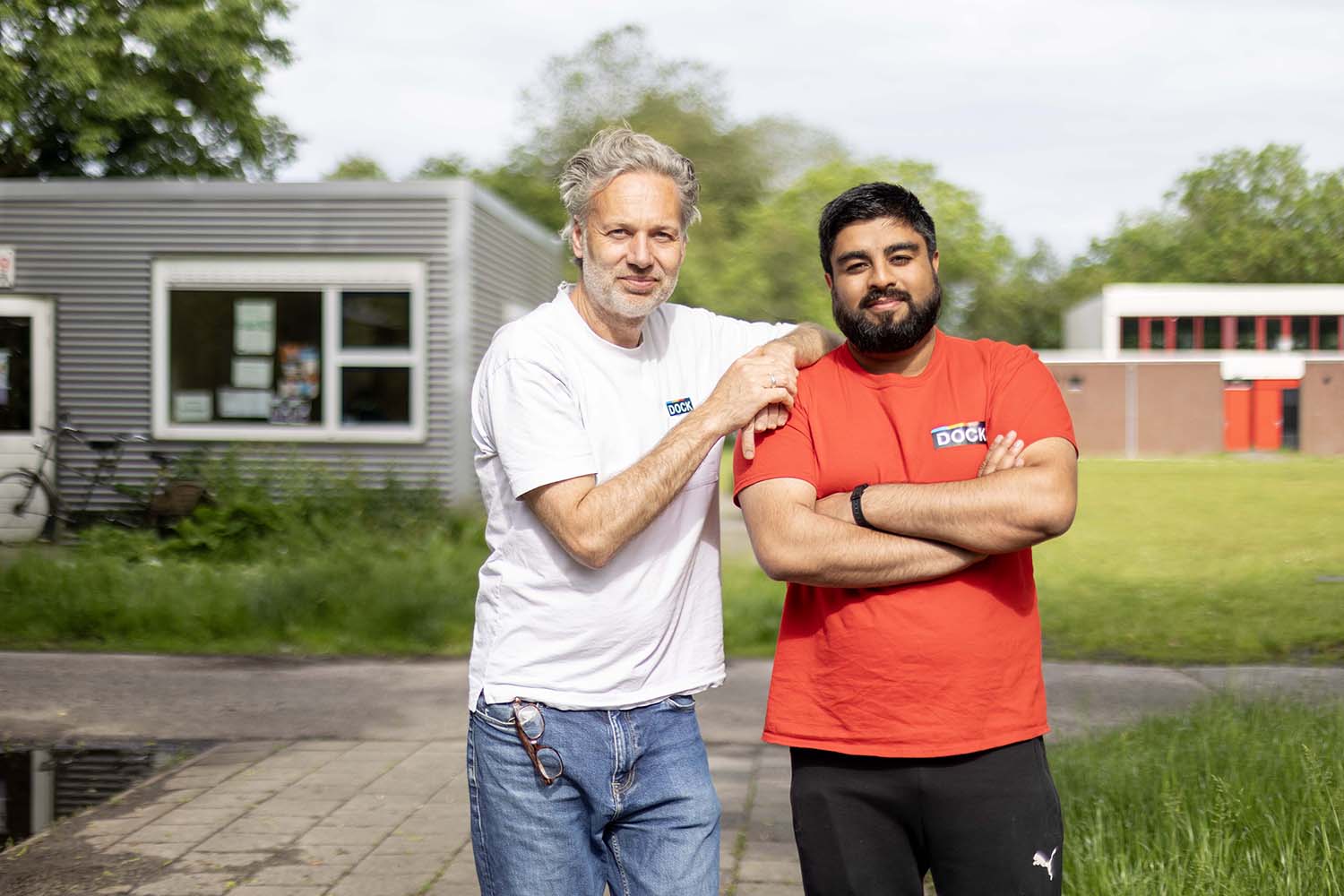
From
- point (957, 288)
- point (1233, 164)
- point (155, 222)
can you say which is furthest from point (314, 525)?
point (957, 288)

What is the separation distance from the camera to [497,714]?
9.10 ft

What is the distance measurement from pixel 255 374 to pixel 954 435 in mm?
12568

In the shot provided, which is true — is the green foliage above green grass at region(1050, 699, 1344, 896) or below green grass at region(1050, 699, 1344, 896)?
above

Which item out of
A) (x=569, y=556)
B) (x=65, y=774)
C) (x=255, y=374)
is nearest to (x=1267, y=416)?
(x=255, y=374)

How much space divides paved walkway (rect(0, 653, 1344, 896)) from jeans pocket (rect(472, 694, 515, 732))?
6.99ft

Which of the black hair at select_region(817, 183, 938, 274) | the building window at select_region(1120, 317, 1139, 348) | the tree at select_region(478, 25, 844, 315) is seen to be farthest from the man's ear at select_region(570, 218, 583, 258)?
the tree at select_region(478, 25, 844, 315)

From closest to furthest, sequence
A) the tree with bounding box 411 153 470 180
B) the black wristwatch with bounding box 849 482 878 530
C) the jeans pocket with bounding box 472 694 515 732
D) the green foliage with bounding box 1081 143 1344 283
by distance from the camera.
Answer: the jeans pocket with bounding box 472 694 515 732 → the black wristwatch with bounding box 849 482 878 530 → the green foliage with bounding box 1081 143 1344 283 → the tree with bounding box 411 153 470 180

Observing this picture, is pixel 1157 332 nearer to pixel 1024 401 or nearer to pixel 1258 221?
pixel 1258 221

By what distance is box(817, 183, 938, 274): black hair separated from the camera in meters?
2.96

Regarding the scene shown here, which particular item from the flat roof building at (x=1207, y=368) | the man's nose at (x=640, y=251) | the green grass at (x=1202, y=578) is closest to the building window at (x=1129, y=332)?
the flat roof building at (x=1207, y=368)

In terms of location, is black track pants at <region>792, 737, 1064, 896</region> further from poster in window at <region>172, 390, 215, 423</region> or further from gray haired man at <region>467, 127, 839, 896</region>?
poster in window at <region>172, 390, 215, 423</region>

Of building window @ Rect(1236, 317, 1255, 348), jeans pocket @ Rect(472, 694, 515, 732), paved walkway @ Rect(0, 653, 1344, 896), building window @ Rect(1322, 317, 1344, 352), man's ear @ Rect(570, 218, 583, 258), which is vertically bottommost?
→ paved walkway @ Rect(0, 653, 1344, 896)

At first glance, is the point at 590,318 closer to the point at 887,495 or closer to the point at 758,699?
the point at 887,495

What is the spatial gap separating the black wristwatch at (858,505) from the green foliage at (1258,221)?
13775 mm
